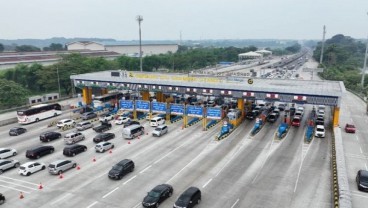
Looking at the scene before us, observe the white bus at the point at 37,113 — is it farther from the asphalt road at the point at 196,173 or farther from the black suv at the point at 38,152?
the black suv at the point at 38,152

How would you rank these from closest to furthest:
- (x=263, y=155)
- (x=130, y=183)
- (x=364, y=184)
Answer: (x=364, y=184) < (x=130, y=183) < (x=263, y=155)

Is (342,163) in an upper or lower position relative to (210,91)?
lower

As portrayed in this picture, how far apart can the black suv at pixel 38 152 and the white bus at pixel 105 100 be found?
25.9m

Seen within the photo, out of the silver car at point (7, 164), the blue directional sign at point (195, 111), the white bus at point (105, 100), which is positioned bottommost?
the silver car at point (7, 164)

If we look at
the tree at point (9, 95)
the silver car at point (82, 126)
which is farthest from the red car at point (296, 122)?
the tree at point (9, 95)

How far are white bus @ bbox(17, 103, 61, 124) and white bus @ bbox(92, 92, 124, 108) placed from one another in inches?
301

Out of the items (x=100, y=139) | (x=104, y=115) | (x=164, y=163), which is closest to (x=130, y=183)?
(x=164, y=163)

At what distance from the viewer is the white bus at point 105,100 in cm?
6750

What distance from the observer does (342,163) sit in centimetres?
3528

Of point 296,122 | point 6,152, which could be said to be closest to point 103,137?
point 6,152

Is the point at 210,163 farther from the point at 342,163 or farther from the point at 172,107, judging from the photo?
the point at 172,107

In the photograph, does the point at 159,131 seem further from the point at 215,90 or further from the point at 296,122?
the point at 296,122

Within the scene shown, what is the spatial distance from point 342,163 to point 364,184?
192 inches

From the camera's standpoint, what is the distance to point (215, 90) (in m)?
56.1
